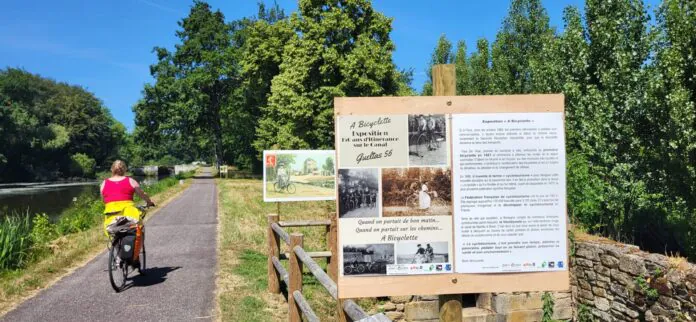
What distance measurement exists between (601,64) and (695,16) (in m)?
3.71

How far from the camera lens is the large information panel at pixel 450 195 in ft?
10.8

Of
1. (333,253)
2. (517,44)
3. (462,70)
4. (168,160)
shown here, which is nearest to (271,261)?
(333,253)

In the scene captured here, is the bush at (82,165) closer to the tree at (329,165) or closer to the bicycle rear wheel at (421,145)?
the tree at (329,165)

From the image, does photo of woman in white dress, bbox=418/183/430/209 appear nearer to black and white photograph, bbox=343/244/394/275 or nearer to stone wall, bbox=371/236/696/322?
black and white photograph, bbox=343/244/394/275

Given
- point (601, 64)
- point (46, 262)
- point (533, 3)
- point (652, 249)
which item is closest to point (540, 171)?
point (46, 262)

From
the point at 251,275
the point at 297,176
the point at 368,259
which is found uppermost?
the point at 297,176

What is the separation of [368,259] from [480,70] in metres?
31.0

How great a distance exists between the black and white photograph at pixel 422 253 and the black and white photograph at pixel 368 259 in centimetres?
6

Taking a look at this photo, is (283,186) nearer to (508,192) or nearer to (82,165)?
(508,192)

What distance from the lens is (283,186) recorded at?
1295 cm

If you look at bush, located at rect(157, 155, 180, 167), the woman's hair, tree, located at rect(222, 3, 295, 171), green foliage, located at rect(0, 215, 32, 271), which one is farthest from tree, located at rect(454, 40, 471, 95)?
bush, located at rect(157, 155, 180, 167)

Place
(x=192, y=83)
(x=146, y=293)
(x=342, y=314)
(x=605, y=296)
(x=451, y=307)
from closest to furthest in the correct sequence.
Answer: (x=451, y=307), (x=342, y=314), (x=146, y=293), (x=605, y=296), (x=192, y=83)

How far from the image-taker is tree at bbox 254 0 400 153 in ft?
108

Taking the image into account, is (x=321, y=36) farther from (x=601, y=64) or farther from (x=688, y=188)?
(x=688, y=188)
